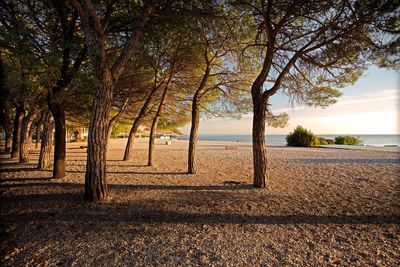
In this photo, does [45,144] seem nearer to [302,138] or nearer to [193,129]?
[193,129]

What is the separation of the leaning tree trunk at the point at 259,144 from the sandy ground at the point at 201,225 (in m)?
0.35

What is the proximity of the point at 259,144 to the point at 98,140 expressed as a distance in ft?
13.9

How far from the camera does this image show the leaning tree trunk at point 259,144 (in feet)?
20.9

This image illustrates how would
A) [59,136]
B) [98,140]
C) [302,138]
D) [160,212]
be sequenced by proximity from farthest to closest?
[302,138] < [59,136] < [98,140] < [160,212]

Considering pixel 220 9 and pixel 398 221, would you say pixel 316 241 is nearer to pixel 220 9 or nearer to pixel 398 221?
pixel 398 221

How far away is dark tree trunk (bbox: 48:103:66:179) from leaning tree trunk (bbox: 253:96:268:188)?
5848mm

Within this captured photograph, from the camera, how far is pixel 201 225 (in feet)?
12.5

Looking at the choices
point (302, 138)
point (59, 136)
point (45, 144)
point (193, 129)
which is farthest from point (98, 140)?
point (302, 138)

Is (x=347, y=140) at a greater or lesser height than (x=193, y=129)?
lesser

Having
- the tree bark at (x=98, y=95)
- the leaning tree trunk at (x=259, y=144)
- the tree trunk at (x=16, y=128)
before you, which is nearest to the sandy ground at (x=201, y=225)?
the leaning tree trunk at (x=259, y=144)

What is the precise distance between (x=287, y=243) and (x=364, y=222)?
184cm

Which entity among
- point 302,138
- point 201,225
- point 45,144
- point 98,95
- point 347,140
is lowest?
point 201,225

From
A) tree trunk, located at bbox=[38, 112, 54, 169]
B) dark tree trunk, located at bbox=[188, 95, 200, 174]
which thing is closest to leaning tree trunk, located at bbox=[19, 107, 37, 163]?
tree trunk, located at bbox=[38, 112, 54, 169]

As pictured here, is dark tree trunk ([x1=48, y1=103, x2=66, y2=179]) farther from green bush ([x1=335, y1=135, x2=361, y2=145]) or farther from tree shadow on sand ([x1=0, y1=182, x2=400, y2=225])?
green bush ([x1=335, y1=135, x2=361, y2=145])
